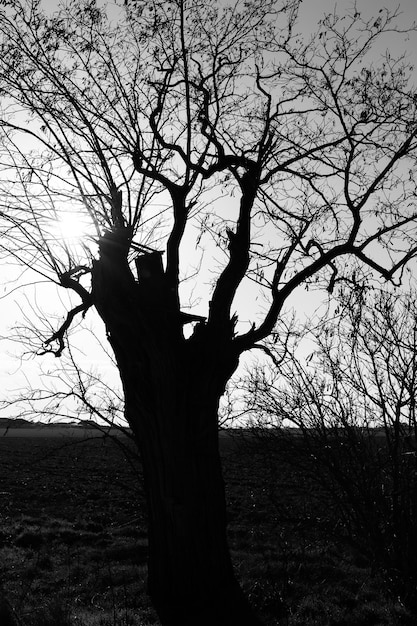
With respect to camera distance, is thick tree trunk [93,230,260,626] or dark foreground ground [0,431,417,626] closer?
thick tree trunk [93,230,260,626]

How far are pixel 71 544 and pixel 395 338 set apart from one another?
1027 cm

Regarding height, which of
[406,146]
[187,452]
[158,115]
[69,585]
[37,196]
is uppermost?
[158,115]

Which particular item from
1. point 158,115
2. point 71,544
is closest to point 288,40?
point 158,115

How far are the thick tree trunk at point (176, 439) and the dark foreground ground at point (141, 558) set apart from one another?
1.72 ft

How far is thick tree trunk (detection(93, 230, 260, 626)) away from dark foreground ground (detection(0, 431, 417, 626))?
523mm

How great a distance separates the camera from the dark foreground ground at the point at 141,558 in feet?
22.5

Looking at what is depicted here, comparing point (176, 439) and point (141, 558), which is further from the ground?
point (176, 439)

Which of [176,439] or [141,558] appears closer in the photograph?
[176,439]

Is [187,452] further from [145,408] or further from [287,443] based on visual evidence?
[287,443]

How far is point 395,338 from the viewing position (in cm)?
662

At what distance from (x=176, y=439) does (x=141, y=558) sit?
7.90 m

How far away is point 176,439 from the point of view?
5.05 meters

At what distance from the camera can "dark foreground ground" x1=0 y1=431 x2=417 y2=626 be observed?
686 cm

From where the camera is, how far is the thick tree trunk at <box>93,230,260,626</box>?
482 cm
